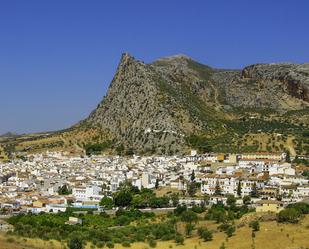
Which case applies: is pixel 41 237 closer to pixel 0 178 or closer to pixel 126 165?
pixel 0 178

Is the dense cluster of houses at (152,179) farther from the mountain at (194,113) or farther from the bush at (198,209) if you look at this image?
the mountain at (194,113)

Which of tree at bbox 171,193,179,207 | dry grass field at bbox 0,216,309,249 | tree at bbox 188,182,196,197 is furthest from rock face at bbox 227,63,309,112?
dry grass field at bbox 0,216,309,249

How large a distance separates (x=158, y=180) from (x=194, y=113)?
51.4 meters

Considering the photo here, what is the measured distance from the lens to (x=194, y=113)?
5197 inches

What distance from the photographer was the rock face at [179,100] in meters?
123

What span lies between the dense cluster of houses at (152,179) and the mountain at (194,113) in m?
12.4

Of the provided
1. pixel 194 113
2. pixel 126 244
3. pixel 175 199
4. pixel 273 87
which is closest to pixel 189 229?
pixel 126 244

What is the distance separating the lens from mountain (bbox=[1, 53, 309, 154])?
115625 millimetres

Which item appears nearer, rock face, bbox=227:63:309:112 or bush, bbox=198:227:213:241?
bush, bbox=198:227:213:241

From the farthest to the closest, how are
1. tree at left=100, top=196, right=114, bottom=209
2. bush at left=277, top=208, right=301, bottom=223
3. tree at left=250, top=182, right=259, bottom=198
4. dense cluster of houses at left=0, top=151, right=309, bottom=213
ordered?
tree at left=100, top=196, right=114, bottom=209
tree at left=250, top=182, right=259, bottom=198
dense cluster of houses at left=0, top=151, right=309, bottom=213
bush at left=277, top=208, right=301, bottom=223

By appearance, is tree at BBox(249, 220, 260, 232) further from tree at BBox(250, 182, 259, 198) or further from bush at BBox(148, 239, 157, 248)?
tree at BBox(250, 182, 259, 198)

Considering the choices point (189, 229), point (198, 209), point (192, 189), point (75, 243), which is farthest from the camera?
point (192, 189)

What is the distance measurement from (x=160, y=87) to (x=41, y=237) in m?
94.2

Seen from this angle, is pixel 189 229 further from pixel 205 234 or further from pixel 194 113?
pixel 194 113
